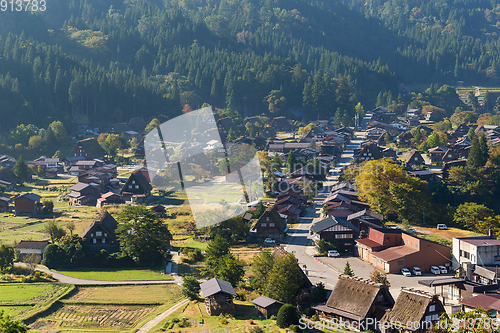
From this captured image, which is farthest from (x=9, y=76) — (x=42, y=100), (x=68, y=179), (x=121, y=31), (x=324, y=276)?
(x=324, y=276)

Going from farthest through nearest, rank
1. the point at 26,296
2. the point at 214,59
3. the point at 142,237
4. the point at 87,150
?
the point at 214,59 → the point at 87,150 → the point at 142,237 → the point at 26,296

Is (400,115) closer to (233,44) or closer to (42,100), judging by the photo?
(233,44)

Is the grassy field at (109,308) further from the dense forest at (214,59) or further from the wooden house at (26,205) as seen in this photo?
the dense forest at (214,59)

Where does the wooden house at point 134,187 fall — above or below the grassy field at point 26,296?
below

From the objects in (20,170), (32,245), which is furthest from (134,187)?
(32,245)

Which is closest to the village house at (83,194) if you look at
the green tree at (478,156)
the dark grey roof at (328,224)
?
the dark grey roof at (328,224)

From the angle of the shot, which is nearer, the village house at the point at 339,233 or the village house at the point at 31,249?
the village house at the point at 31,249

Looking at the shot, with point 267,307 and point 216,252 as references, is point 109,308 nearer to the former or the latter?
point 216,252
